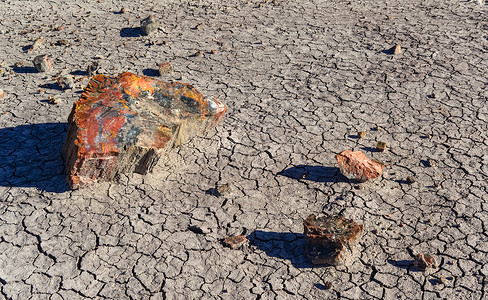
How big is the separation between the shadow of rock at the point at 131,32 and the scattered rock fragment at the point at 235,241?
4587mm

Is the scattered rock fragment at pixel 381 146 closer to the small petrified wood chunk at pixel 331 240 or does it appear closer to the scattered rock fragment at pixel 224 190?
the small petrified wood chunk at pixel 331 240

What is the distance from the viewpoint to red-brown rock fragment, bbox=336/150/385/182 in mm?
4445

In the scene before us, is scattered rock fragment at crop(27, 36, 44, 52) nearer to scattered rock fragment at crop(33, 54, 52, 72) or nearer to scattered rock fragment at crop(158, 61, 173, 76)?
scattered rock fragment at crop(33, 54, 52, 72)

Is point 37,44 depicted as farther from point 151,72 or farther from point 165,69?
point 165,69

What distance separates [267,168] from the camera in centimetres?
472

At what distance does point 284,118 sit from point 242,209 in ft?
5.18

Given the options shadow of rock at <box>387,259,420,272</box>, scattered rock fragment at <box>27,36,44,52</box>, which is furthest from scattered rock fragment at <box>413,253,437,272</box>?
scattered rock fragment at <box>27,36,44,52</box>

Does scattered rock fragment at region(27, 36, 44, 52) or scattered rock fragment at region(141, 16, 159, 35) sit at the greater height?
scattered rock fragment at region(141, 16, 159, 35)

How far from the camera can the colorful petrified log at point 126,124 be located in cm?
427

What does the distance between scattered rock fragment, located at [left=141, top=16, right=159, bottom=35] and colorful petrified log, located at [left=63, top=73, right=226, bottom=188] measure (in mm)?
2784

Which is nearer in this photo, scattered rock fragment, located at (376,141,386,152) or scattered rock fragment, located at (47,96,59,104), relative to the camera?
scattered rock fragment, located at (376,141,386,152)

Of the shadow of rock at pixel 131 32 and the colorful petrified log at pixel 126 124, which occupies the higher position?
the colorful petrified log at pixel 126 124

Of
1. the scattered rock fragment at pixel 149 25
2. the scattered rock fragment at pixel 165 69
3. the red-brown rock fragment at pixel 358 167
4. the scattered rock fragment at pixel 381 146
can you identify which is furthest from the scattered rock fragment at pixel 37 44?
the scattered rock fragment at pixel 381 146

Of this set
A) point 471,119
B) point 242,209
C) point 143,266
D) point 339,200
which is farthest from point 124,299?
point 471,119
